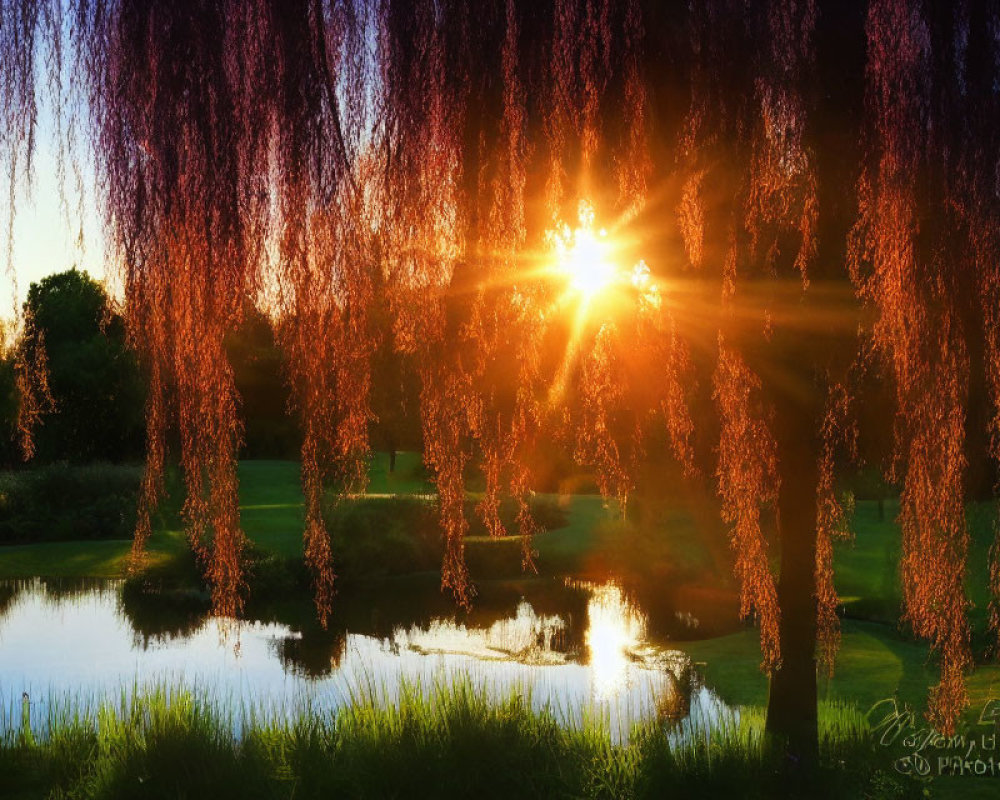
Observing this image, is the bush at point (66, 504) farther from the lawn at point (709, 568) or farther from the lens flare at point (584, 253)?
the lens flare at point (584, 253)

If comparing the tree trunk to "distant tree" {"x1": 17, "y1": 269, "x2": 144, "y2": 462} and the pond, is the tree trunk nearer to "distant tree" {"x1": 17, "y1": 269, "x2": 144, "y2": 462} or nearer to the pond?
the pond

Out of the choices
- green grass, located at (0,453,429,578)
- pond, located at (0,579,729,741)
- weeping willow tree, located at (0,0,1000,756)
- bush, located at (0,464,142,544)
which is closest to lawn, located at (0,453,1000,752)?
green grass, located at (0,453,429,578)

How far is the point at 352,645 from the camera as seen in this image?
17.2 meters

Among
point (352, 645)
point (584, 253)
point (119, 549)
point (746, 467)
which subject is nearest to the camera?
point (584, 253)

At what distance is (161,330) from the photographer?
8.11 feet

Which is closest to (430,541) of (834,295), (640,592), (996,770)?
(640,592)

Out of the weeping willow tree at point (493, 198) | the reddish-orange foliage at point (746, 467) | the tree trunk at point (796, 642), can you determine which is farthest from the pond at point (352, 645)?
the weeping willow tree at point (493, 198)

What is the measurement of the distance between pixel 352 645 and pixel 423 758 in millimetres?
9897

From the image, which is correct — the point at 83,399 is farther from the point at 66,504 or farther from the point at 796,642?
the point at 796,642

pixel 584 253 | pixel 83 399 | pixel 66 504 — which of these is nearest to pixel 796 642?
pixel 584 253

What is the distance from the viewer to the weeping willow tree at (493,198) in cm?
240

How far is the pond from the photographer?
13938mm

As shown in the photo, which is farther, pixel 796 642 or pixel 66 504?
pixel 66 504

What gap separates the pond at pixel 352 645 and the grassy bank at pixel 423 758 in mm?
3286
